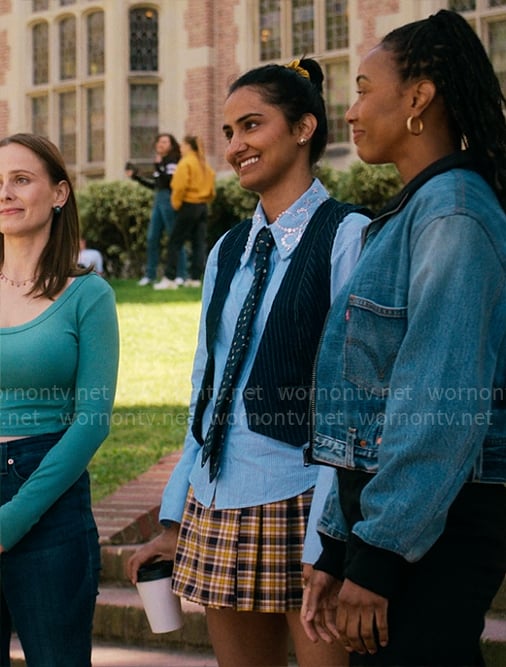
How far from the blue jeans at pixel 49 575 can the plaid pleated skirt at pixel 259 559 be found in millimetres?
382

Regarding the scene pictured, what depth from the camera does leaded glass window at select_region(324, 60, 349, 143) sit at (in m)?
17.5

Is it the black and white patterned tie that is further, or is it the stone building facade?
the stone building facade

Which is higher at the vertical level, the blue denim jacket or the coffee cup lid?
the blue denim jacket

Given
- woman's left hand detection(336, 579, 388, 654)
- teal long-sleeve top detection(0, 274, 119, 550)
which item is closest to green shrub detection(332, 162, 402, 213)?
teal long-sleeve top detection(0, 274, 119, 550)

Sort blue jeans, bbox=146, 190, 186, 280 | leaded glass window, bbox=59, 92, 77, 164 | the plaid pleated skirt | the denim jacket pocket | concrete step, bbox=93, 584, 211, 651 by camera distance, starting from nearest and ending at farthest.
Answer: the denim jacket pocket → the plaid pleated skirt → concrete step, bbox=93, 584, 211, 651 → blue jeans, bbox=146, 190, 186, 280 → leaded glass window, bbox=59, 92, 77, 164

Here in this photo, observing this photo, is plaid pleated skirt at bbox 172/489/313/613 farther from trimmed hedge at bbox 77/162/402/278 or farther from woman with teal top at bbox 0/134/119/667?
trimmed hedge at bbox 77/162/402/278

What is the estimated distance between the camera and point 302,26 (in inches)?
711

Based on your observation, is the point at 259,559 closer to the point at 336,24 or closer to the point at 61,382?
the point at 61,382

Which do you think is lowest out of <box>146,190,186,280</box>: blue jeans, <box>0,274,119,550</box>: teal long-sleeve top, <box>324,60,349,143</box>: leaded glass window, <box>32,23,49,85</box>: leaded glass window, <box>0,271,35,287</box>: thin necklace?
<box>0,274,119,550</box>: teal long-sleeve top

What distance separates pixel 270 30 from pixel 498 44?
403 centimetres

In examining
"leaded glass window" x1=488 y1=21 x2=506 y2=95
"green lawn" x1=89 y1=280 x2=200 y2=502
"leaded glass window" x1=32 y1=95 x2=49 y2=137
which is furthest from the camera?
"leaded glass window" x1=32 y1=95 x2=49 y2=137

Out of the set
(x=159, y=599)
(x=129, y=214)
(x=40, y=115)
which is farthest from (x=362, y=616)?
(x=40, y=115)

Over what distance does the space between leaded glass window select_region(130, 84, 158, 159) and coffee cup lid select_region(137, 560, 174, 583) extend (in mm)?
17234

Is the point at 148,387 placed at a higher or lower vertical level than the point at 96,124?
lower
